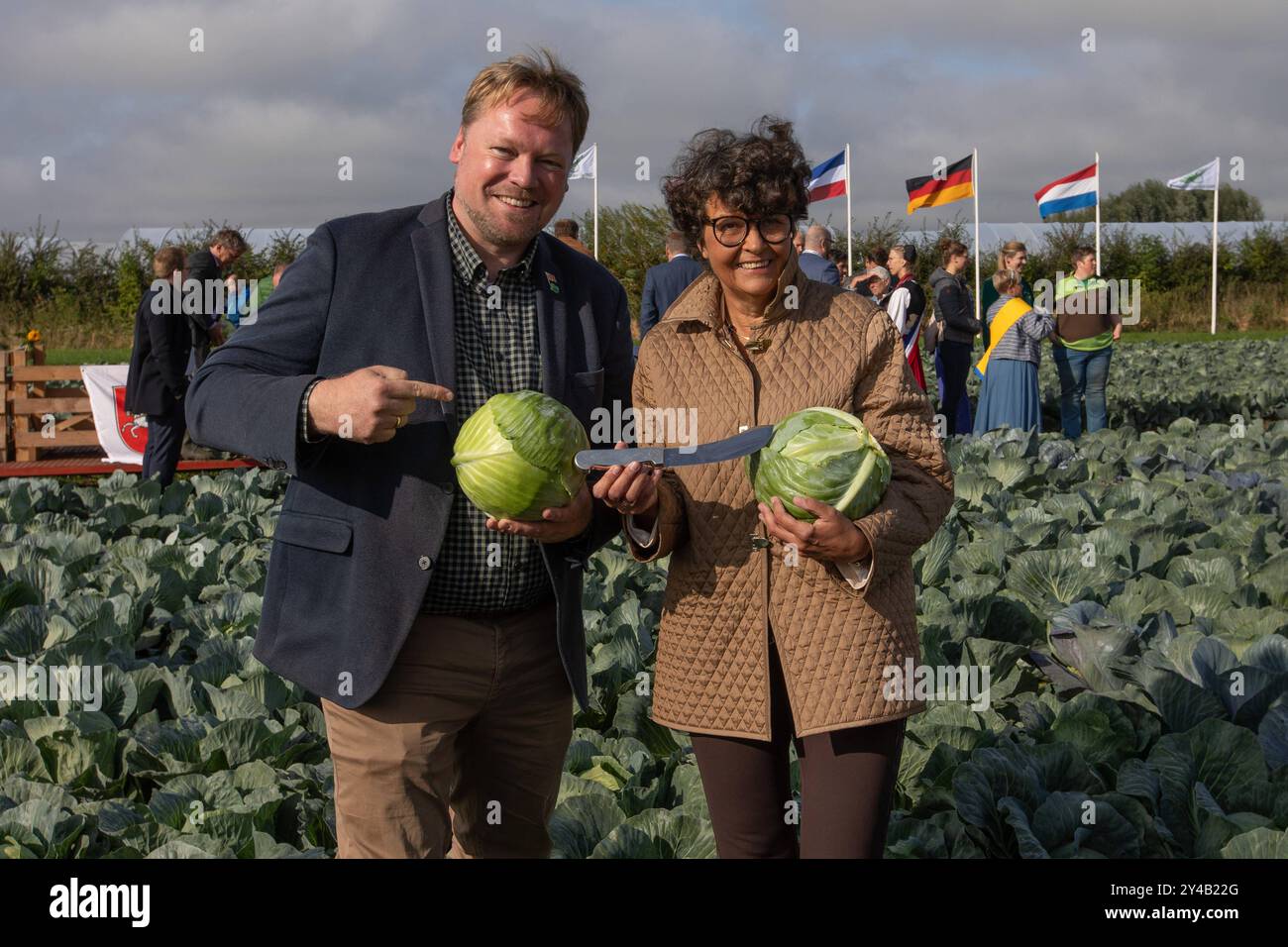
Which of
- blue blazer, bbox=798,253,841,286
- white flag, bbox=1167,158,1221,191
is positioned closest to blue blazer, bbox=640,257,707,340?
blue blazer, bbox=798,253,841,286

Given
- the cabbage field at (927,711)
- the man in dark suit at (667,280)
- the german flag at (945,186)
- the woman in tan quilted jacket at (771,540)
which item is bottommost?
the cabbage field at (927,711)

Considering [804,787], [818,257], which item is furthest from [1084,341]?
[804,787]

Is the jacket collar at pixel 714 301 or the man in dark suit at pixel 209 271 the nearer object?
the jacket collar at pixel 714 301

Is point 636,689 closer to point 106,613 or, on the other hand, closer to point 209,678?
point 209,678

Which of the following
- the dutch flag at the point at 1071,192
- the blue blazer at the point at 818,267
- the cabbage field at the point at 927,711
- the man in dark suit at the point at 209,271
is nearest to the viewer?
the cabbage field at the point at 927,711

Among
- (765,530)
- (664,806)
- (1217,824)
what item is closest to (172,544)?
(664,806)

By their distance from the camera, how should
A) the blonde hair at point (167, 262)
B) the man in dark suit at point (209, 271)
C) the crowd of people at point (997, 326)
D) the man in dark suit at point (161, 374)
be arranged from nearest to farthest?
the man in dark suit at point (161, 374)
the man in dark suit at point (209, 271)
the blonde hair at point (167, 262)
the crowd of people at point (997, 326)

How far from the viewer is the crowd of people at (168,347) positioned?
30.4ft

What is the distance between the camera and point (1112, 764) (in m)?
3.85

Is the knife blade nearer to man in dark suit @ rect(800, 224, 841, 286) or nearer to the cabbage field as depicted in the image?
the cabbage field

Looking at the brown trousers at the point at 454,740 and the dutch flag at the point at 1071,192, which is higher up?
the dutch flag at the point at 1071,192

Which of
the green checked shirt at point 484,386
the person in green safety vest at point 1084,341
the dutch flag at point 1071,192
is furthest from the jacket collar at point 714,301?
the dutch flag at point 1071,192

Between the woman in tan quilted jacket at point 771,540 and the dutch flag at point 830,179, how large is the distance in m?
19.5

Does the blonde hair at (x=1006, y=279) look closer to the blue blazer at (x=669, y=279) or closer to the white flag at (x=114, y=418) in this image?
the blue blazer at (x=669, y=279)
